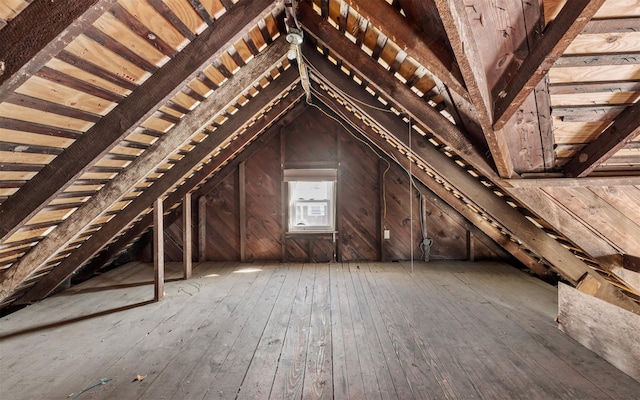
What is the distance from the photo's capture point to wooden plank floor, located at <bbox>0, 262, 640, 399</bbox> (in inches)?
80.9

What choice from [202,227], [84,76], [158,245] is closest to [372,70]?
[84,76]

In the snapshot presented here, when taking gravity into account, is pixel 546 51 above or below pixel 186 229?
above

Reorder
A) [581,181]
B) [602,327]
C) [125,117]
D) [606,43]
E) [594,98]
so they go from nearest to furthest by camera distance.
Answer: [606,43] → [594,98] → [581,181] → [125,117] → [602,327]

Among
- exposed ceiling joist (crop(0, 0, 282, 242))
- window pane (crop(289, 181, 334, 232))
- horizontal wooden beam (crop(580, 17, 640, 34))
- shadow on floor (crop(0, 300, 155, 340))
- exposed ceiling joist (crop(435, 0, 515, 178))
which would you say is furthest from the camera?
window pane (crop(289, 181, 334, 232))

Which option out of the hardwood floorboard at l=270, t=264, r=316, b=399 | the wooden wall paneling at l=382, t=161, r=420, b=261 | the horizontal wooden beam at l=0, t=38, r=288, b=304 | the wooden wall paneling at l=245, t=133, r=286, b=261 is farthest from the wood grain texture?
the wooden wall paneling at l=245, t=133, r=286, b=261

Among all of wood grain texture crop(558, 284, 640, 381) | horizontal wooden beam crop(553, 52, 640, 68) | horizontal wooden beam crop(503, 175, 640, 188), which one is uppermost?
horizontal wooden beam crop(553, 52, 640, 68)

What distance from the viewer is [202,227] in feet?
17.9

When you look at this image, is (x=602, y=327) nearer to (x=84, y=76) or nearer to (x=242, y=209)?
(x=84, y=76)

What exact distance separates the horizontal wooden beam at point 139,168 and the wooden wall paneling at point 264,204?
9.17ft

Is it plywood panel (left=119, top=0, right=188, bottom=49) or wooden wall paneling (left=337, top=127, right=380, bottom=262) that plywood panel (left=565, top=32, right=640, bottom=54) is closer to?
plywood panel (left=119, top=0, right=188, bottom=49)

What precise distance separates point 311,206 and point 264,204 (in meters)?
0.83

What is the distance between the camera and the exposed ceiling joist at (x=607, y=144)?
1505mm

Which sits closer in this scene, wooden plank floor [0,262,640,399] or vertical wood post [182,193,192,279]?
wooden plank floor [0,262,640,399]

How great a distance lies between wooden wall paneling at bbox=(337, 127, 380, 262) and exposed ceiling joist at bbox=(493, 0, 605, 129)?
3.96 meters
